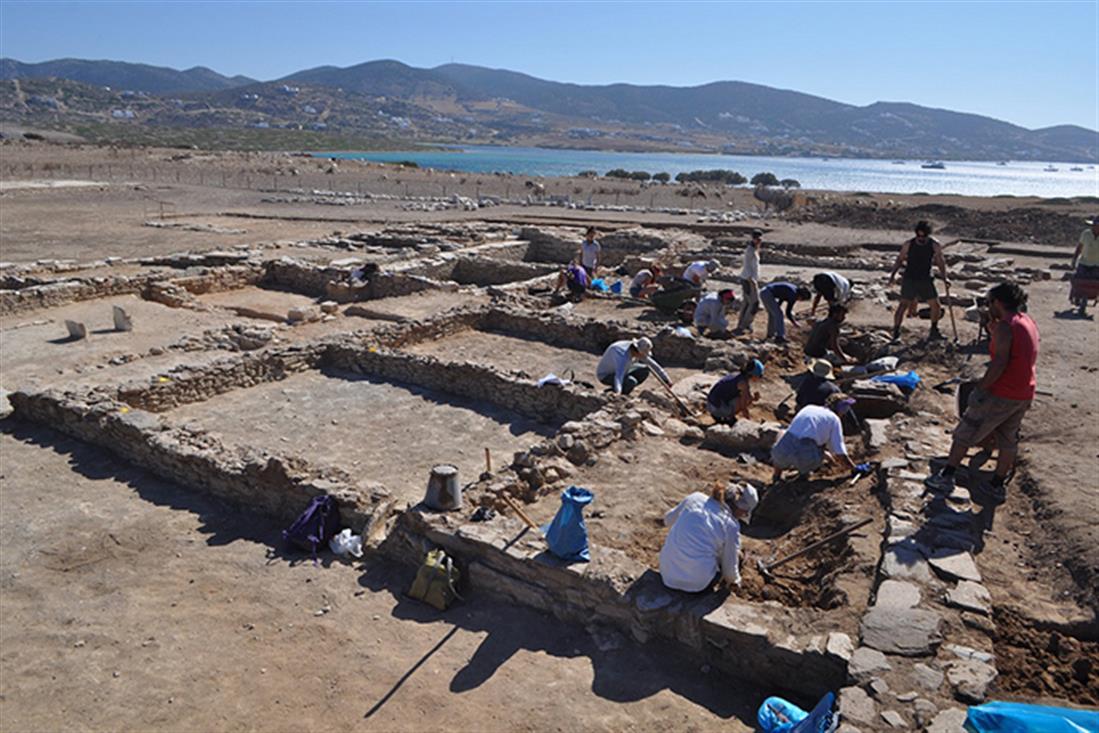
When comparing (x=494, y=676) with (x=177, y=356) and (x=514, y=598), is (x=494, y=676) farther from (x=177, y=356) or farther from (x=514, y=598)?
(x=177, y=356)

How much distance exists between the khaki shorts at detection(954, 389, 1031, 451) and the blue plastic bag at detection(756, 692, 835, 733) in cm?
336

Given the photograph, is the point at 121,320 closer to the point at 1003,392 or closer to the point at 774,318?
the point at 774,318

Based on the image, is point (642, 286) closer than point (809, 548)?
No

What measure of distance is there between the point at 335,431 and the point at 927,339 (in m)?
9.37

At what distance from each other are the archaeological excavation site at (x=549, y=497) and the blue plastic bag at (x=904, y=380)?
16 centimetres

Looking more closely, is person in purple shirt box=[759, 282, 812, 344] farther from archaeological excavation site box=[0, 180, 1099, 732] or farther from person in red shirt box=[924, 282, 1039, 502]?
person in red shirt box=[924, 282, 1039, 502]

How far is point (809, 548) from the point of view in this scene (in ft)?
21.0

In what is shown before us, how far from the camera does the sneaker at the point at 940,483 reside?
22.6 ft

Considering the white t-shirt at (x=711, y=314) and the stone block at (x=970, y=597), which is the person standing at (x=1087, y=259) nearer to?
the white t-shirt at (x=711, y=314)

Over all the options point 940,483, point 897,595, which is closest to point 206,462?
point 897,595

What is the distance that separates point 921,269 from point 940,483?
5.99 metres

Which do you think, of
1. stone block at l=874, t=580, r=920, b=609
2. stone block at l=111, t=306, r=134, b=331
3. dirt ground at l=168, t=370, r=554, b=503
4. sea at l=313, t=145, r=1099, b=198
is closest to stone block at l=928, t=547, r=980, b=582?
stone block at l=874, t=580, r=920, b=609

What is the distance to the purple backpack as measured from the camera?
290 inches

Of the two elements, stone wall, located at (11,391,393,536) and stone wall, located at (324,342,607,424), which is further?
stone wall, located at (324,342,607,424)
